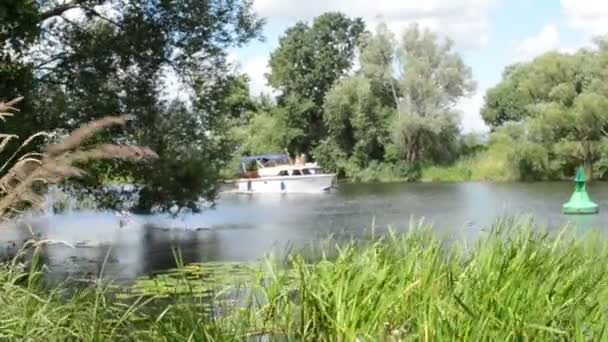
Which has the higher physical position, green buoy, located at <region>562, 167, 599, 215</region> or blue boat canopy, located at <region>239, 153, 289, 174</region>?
blue boat canopy, located at <region>239, 153, 289, 174</region>

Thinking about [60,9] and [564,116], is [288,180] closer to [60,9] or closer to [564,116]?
[564,116]

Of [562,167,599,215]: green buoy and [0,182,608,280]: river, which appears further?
[562,167,599,215]: green buoy

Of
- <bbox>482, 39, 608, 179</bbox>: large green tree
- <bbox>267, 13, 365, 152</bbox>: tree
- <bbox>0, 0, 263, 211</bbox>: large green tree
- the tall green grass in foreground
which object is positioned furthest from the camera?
<bbox>267, 13, 365, 152</bbox>: tree

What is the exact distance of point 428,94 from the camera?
4072 cm

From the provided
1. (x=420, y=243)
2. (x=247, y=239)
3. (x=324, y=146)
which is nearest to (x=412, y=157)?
(x=324, y=146)

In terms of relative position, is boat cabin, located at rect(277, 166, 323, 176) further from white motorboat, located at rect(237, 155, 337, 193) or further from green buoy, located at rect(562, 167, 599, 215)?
green buoy, located at rect(562, 167, 599, 215)

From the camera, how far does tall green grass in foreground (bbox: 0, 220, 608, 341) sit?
3.66m

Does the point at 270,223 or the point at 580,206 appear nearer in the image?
the point at 580,206

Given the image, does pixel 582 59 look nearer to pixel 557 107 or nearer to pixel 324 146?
pixel 557 107

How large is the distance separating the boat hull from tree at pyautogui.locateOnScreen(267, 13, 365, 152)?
829 centimetres

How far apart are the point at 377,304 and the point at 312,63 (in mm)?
43496

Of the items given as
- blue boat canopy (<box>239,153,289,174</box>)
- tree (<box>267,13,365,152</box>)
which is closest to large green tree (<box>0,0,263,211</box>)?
blue boat canopy (<box>239,153,289,174</box>)

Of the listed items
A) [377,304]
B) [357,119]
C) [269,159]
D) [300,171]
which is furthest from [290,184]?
[377,304]

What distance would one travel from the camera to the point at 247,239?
55.0 ft
